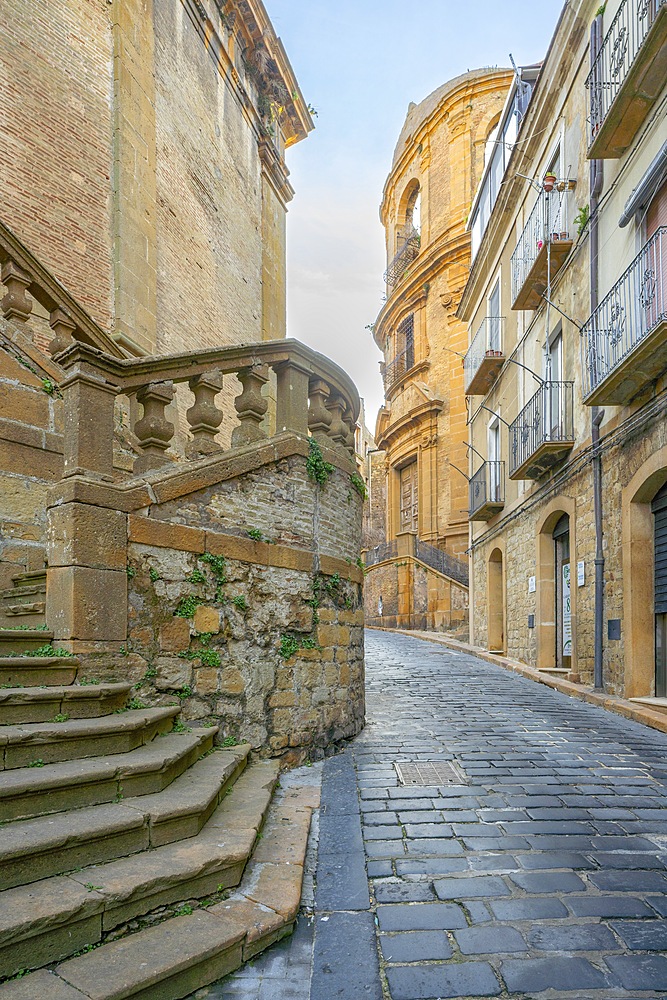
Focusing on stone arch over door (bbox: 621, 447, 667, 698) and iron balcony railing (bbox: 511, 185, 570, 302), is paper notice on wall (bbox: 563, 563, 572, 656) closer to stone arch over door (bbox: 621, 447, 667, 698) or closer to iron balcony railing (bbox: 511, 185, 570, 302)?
stone arch over door (bbox: 621, 447, 667, 698)

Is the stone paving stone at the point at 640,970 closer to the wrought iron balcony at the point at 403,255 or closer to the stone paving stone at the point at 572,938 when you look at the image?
the stone paving stone at the point at 572,938

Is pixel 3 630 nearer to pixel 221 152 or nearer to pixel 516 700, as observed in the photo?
pixel 516 700

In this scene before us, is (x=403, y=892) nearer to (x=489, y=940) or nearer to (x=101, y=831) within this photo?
(x=489, y=940)

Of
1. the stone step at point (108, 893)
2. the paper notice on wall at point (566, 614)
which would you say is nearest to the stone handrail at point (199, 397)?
the stone step at point (108, 893)

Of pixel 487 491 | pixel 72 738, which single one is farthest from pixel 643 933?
pixel 487 491

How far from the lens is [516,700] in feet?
30.5

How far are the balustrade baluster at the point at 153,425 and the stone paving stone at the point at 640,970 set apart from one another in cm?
393

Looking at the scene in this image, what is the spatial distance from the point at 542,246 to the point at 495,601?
30.3ft

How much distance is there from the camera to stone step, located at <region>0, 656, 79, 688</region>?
3.53m

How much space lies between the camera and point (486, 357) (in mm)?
16656

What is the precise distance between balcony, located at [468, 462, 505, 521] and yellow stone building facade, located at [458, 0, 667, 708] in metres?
0.08

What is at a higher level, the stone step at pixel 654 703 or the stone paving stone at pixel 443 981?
the stone paving stone at pixel 443 981

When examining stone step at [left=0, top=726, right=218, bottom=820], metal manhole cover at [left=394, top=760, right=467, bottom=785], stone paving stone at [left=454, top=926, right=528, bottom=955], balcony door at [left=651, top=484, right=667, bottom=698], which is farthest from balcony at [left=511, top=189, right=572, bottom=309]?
stone paving stone at [left=454, top=926, right=528, bottom=955]

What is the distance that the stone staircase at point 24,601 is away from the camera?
438 cm
